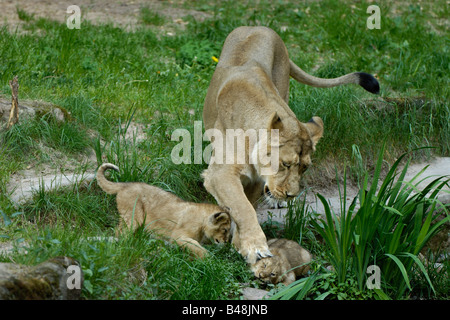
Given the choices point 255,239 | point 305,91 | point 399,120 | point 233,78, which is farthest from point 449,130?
point 255,239

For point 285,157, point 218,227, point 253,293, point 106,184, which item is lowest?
point 253,293

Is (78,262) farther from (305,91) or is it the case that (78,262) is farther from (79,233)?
(305,91)

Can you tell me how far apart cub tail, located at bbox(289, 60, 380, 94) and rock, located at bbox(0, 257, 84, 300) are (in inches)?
163

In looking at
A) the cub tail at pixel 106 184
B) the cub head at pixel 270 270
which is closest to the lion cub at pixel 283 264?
the cub head at pixel 270 270

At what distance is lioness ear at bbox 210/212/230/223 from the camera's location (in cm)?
534

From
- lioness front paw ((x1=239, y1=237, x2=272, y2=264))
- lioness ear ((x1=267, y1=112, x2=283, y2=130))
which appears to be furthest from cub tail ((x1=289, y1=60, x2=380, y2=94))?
lioness front paw ((x1=239, y1=237, x2=272, y2=264))

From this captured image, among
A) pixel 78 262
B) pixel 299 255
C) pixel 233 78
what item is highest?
pixel 233 78

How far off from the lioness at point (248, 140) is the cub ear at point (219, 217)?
10 centimetres

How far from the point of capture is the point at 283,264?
5.18 meters

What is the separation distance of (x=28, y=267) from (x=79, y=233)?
110 cm

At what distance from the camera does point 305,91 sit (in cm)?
837

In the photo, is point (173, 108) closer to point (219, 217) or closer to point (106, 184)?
point (106, 184)

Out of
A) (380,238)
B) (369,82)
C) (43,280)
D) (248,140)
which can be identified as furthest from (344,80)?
(43,280)

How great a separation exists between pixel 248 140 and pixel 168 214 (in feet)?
3.13
